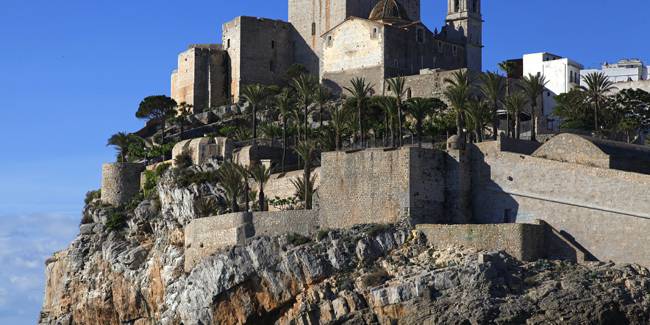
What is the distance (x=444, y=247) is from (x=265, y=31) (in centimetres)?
3425

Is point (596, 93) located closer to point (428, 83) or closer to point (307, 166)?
point (428, 83)

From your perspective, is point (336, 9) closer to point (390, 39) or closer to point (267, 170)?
point (390, 39)

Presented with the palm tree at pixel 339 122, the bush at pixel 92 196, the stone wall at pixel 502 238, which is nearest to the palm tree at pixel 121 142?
the bush at pixel 92 196

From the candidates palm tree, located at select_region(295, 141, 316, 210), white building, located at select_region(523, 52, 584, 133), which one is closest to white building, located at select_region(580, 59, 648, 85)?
white building, located at select_region(523, 52, 584, 133)

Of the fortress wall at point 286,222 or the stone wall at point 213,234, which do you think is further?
the stone wall at point 213,234

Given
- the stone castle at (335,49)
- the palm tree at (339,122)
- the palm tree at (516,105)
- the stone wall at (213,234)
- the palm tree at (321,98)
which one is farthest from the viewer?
the stone castle at (335,49)

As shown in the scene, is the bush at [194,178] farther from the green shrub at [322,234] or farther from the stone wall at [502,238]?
the stone wall at [502,238]

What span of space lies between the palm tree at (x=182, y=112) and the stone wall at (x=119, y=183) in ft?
22.9

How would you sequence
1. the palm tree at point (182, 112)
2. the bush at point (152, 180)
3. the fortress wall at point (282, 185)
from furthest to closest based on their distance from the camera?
the palm tree at point (182, 112)
the bush at point (152, 180)
the fortress wall at point (282, 185)

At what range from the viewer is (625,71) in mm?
78562

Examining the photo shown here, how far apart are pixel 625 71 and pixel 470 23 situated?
968 centimetres

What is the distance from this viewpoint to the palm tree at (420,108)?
5848 centimetres

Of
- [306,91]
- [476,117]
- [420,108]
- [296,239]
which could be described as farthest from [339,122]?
[296,239]

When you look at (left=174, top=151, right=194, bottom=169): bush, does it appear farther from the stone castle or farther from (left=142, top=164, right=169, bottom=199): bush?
the stone castle
